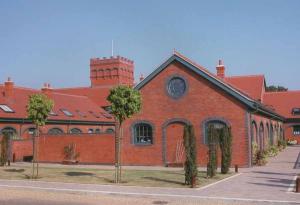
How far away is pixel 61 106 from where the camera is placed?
151 ft

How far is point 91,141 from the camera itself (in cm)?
3056

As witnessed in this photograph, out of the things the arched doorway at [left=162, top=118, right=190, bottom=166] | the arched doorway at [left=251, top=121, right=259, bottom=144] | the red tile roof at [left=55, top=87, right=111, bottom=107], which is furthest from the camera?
the red tile roof at [left=55, top=87, right=111, bottom=107]

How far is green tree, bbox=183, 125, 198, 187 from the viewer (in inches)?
669

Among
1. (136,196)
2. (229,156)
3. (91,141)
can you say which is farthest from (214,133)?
(91,141)

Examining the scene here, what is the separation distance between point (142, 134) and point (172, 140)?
2354mm

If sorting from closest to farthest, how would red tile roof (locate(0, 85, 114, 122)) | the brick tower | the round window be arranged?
the round window
red tile roof (locate(0, 85, 114, 122))
the brick tower

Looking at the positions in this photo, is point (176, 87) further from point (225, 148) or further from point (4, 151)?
point (4, 151)

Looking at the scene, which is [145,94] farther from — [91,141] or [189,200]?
[189,200]

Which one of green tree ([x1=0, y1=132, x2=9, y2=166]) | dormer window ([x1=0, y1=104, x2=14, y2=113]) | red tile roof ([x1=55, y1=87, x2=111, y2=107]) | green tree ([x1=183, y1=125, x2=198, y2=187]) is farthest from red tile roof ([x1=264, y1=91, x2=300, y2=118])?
green tree ([x1=183, y1=125, x2=198, y2=187])

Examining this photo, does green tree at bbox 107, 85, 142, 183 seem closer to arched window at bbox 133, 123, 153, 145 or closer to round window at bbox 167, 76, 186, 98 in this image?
round window at bbox 167, 76, 186, 98

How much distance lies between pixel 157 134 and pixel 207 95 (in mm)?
4264

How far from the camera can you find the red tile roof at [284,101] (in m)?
55.6

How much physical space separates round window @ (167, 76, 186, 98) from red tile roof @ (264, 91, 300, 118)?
30.7 meters

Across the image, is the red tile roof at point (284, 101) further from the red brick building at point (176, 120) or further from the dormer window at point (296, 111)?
the red brick building at point (176, 120)
